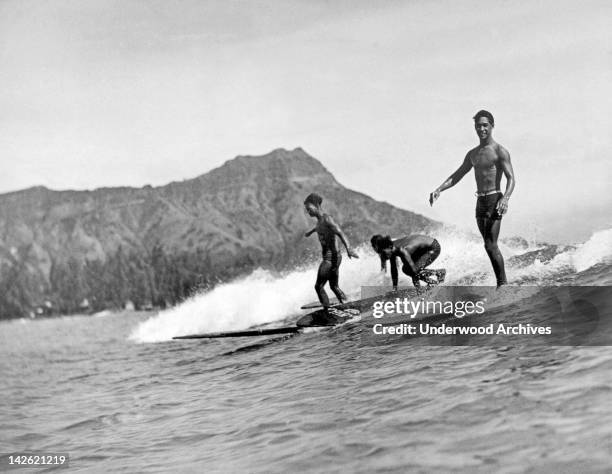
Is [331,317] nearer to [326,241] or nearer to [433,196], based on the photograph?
[326,241]

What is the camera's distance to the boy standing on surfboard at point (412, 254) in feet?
37.4

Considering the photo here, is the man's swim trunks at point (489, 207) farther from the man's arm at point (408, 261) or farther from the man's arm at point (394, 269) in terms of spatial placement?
the man's arm at point (394, 269)

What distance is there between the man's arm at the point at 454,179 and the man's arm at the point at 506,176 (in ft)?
2.19

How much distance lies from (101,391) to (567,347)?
855 cm

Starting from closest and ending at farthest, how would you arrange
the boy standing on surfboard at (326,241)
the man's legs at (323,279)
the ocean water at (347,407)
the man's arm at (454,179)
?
the ocean water at (347,407), the man's arm at (454,179), the boy standing on surfboard at (326,241), the man's legs at (323,279)

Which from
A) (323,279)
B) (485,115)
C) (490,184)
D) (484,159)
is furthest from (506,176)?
(323,279)

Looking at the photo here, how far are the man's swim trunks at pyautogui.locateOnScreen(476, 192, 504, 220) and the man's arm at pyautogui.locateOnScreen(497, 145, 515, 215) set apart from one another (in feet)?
0.41

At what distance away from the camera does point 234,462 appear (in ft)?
19.8

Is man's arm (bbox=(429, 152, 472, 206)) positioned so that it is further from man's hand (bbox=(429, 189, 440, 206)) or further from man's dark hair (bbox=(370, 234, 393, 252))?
man's dark hair (bbox=(370, 234, 393, 252))

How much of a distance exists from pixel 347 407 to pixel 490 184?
514 cm

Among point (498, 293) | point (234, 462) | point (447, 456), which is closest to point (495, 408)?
point (447, 456)

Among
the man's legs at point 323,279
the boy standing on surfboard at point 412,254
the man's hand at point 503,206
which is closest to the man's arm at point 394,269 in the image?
the boy standing on surfboard at point 412,254

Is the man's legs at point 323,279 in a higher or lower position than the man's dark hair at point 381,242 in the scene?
lower

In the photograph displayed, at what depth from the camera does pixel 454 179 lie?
11.4m
